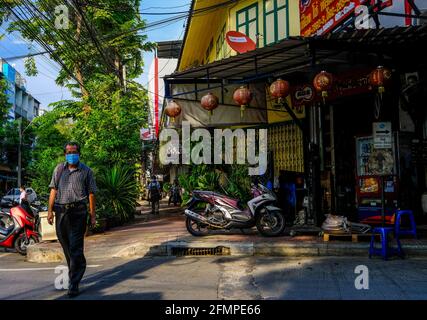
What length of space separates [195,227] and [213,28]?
10389mm

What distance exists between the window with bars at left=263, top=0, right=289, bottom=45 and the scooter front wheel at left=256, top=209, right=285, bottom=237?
596 cm

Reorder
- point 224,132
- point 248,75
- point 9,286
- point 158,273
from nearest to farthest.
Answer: point 9,286 < point 158,273 < point 248,75 < point 224,132

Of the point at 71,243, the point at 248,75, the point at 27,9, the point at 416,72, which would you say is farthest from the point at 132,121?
the point at 71,243

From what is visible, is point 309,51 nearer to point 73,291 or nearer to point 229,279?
point 229,279

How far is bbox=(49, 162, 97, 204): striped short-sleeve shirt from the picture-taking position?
5637mm

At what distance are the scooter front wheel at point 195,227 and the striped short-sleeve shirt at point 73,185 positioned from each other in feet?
13.8

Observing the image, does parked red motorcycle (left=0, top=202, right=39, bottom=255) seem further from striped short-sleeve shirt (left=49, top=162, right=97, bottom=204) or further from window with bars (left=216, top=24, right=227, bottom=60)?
window with bars (left=216, top=24, right=227, bottom=60)

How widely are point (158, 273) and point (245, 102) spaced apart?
15.2ft

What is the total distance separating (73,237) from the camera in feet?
18.1

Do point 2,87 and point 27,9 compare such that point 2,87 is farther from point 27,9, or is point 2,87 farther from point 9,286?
point 9,286

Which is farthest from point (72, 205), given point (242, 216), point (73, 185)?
point (242, 216)

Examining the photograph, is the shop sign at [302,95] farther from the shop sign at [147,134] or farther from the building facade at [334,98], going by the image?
the shop sign at [147,134]

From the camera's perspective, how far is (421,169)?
10.3 meters

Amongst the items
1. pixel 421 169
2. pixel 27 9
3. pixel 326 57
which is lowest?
pixel 421 169
